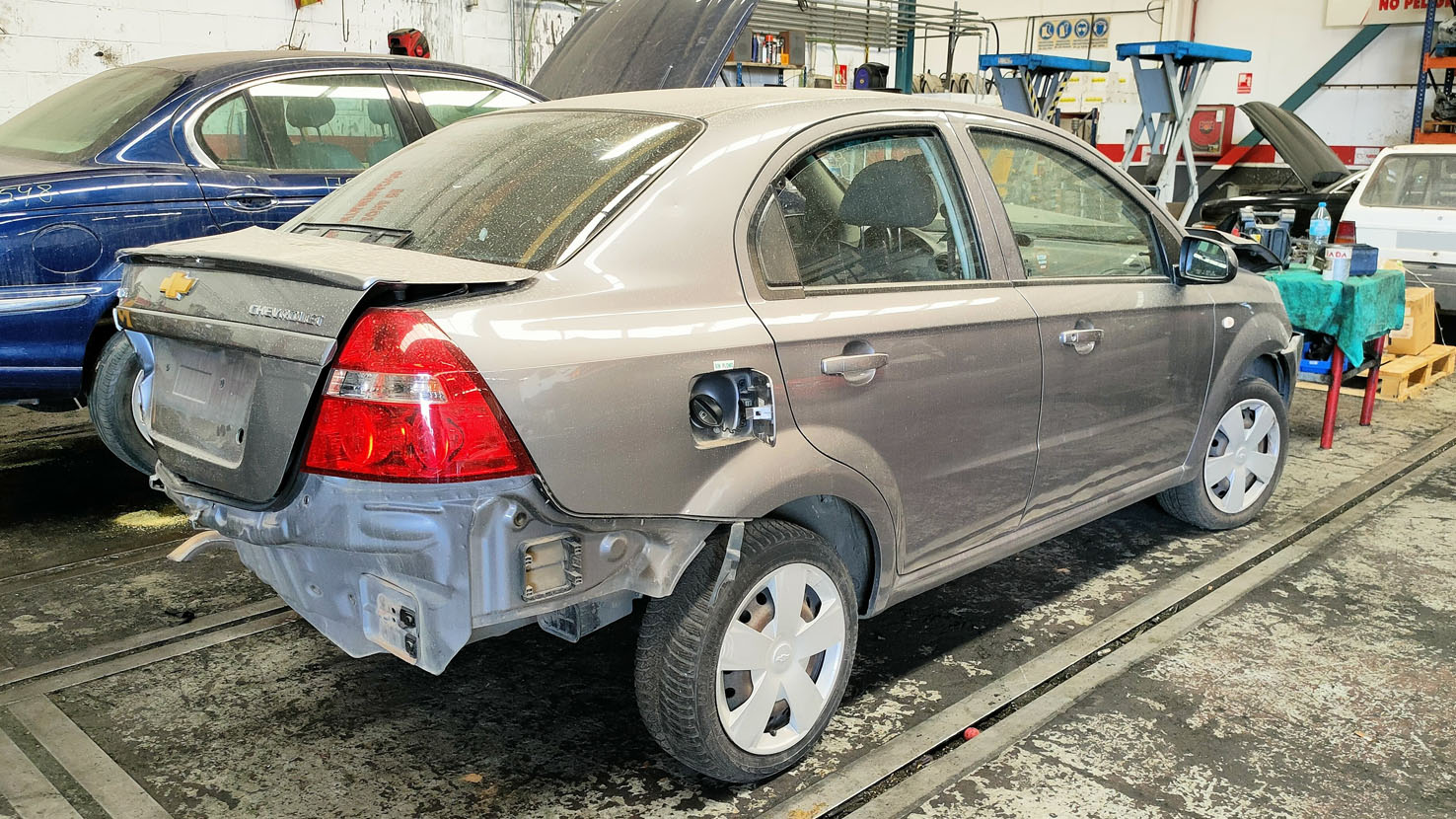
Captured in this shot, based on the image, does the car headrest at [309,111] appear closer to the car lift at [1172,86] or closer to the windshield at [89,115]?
the windshield at [89,115]

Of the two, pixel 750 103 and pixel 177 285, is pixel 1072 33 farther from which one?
pixel 177 285

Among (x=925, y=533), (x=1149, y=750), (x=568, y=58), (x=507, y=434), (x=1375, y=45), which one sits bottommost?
(x=1149, y=750)

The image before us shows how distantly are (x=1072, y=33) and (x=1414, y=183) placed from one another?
31.6ft

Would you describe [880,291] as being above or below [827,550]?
above

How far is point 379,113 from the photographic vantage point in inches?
195

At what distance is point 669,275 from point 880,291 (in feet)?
1.95

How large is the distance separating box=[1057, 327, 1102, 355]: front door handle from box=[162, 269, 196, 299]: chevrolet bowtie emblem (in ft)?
6.83

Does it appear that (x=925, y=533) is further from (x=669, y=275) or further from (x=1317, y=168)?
(x=1317, y=168)

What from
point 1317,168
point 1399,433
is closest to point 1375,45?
point 1317,168

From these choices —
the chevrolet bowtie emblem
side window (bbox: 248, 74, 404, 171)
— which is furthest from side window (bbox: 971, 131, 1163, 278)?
side window (bbox: 248, 74, 404, 171)

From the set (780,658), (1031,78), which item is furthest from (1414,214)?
(780,658)

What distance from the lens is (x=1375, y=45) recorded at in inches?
557

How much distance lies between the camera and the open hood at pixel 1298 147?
9.96 metres

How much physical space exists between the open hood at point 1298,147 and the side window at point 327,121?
799cm
